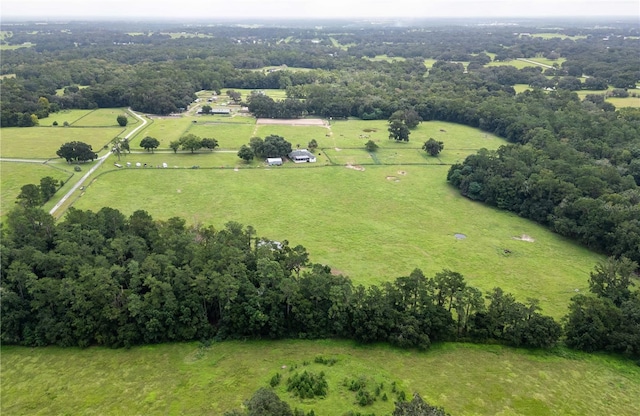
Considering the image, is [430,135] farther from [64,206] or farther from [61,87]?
[61,87]

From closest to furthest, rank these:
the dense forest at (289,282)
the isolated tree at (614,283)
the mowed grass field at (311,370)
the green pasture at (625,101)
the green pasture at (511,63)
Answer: the mowed grass field at (311,370), the dense forest at (289,282), the isolated tree at (614,283), the green pasture at (625,101), the green pasture at (511,63)

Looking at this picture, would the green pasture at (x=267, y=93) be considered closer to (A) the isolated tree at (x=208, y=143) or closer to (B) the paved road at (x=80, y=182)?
(B) the paved road at (x=80, y=182)

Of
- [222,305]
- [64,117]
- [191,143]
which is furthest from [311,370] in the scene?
[64,117]

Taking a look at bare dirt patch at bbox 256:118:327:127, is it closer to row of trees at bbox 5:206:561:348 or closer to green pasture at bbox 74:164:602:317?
green pasture at bbox 74:164:602:317

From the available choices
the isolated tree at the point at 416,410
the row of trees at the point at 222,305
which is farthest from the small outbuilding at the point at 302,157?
the isolated tree at the point at 416,410

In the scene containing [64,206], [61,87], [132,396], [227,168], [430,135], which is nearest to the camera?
[132,396]

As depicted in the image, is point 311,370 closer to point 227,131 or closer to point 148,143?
point 148,143

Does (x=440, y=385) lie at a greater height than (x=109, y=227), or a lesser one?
lesser

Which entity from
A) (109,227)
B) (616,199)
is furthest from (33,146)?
(616,199)
